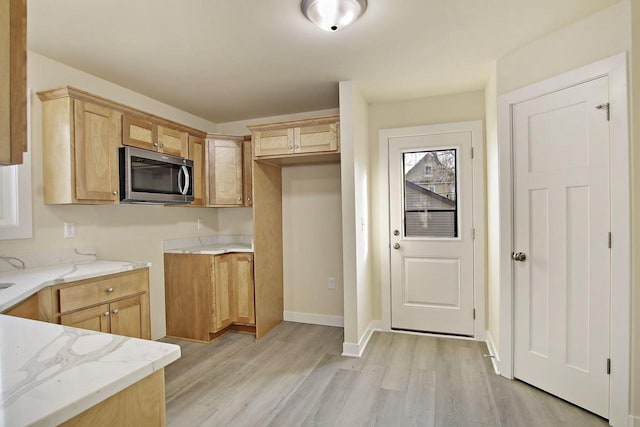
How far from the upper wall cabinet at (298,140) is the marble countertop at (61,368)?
2449 mm

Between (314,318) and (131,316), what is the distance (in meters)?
1.96

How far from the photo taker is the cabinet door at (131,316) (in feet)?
7.39

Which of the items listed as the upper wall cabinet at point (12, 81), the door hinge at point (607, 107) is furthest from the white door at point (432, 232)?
the upper wall cabinet at point (12, 81)

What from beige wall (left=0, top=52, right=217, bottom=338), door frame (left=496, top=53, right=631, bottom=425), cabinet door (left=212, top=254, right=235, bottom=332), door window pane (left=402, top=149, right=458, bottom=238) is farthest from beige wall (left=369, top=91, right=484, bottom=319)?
beige wall (left=0, top=52, right=217, bottom=338)

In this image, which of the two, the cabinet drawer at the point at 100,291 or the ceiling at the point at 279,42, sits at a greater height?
the ceiling at the point at 279,42

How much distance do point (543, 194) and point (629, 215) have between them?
50cm

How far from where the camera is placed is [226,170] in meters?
3.55

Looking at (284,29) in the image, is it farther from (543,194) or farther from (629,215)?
(629,215)

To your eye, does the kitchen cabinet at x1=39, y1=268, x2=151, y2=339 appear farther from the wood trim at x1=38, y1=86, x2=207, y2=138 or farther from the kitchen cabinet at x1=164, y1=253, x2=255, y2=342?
the wood trim at x1=38, y1=86, x2=207, y2=138

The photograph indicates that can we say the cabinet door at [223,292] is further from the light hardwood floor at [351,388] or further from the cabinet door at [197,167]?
the cabinet door at [197,167]

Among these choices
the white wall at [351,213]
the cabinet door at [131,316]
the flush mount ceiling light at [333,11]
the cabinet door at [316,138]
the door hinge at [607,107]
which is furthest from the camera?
the cabinet door at [316,138]

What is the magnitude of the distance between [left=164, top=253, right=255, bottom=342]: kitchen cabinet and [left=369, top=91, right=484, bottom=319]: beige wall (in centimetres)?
132

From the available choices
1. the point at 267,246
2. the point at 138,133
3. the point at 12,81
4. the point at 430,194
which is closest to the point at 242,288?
the point at 267,246

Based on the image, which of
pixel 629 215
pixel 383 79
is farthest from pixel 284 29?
pixel 629 215
